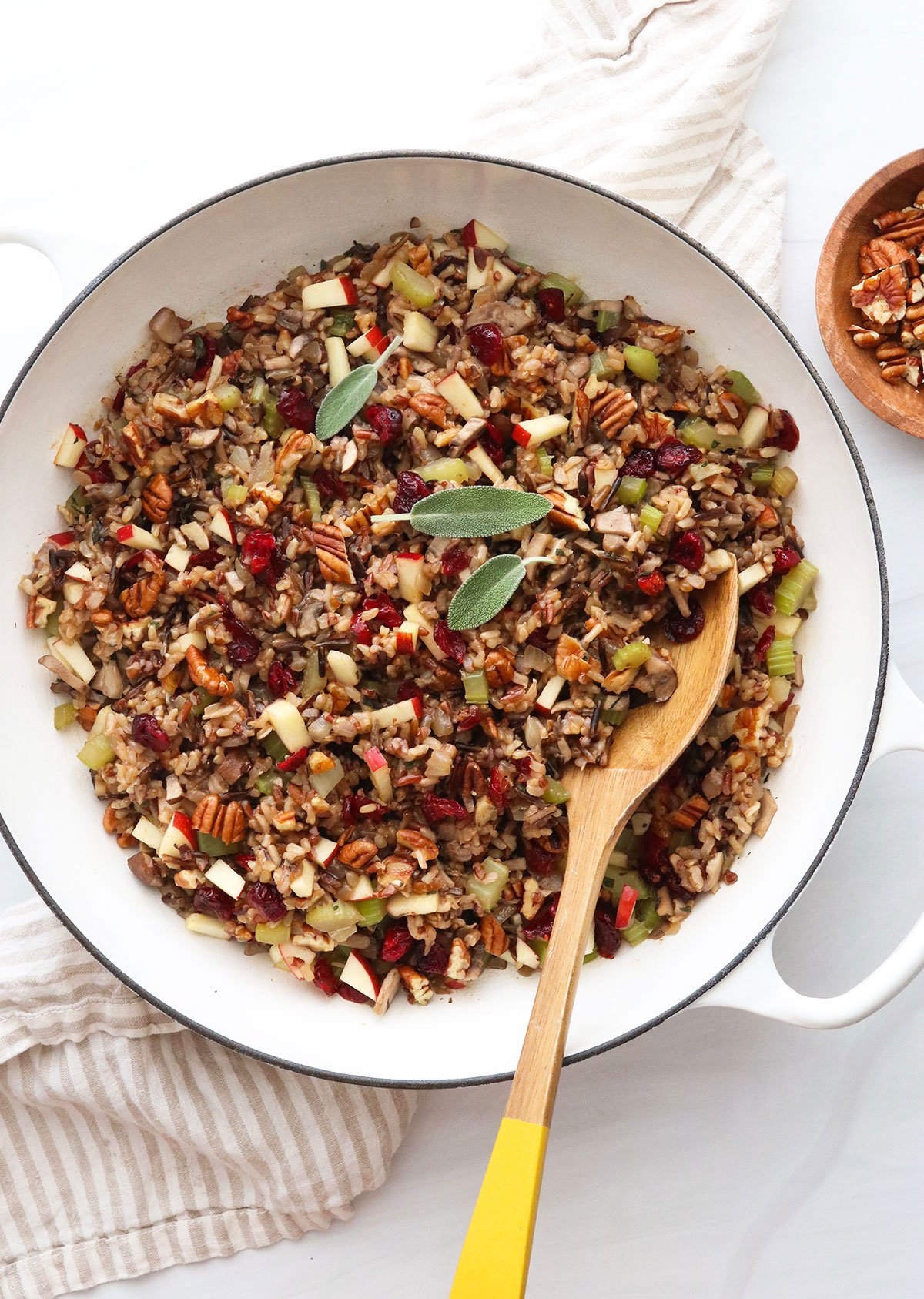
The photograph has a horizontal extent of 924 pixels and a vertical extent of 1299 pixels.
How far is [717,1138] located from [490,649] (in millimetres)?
1662

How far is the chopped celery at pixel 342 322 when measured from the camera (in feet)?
8.43

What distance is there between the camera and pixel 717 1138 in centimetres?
292

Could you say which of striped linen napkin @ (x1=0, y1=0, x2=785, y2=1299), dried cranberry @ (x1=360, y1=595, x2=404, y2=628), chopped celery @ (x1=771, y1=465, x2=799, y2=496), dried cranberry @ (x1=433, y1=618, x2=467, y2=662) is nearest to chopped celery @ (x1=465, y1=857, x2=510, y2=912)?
dried cranberry @ (x1=433, y1=618, x2=467, y2=662)

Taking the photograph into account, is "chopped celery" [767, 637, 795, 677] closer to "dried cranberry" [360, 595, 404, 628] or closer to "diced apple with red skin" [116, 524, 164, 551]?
"dried cranberry" [360, 595, 404, 628]

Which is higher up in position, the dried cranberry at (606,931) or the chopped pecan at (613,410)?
the chopped pecan at (613,410)

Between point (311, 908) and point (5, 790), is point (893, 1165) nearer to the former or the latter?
point (311, 908)

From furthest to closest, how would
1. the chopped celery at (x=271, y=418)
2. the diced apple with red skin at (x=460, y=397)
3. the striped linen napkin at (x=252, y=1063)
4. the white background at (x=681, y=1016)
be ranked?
the white background at (x=681, y=1016), the striped linen napkin at (x=252, y=1063), the chopped celery at (x=271, y=418), the diced apple with red skin at (x=460, y=397)

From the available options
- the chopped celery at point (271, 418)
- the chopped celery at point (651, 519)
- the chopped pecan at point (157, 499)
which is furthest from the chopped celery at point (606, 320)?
the chopped pecan at point (157, 499)

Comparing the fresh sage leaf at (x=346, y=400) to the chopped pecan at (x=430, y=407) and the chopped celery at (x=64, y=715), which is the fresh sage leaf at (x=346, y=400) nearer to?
the chopped pecan at (x=430, y=407)

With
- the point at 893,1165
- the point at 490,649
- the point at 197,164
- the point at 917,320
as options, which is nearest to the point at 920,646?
the point at 917,320

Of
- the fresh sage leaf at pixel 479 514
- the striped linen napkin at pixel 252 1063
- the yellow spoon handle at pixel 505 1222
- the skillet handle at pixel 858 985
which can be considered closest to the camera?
the yellow spoon handle at pixel 505 1222

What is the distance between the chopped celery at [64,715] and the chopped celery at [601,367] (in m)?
1.57

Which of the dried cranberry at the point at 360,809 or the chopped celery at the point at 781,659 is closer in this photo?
the dried cranberry at the point at 360,809

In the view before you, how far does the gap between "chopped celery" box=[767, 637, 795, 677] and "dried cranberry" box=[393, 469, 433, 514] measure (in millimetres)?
950
